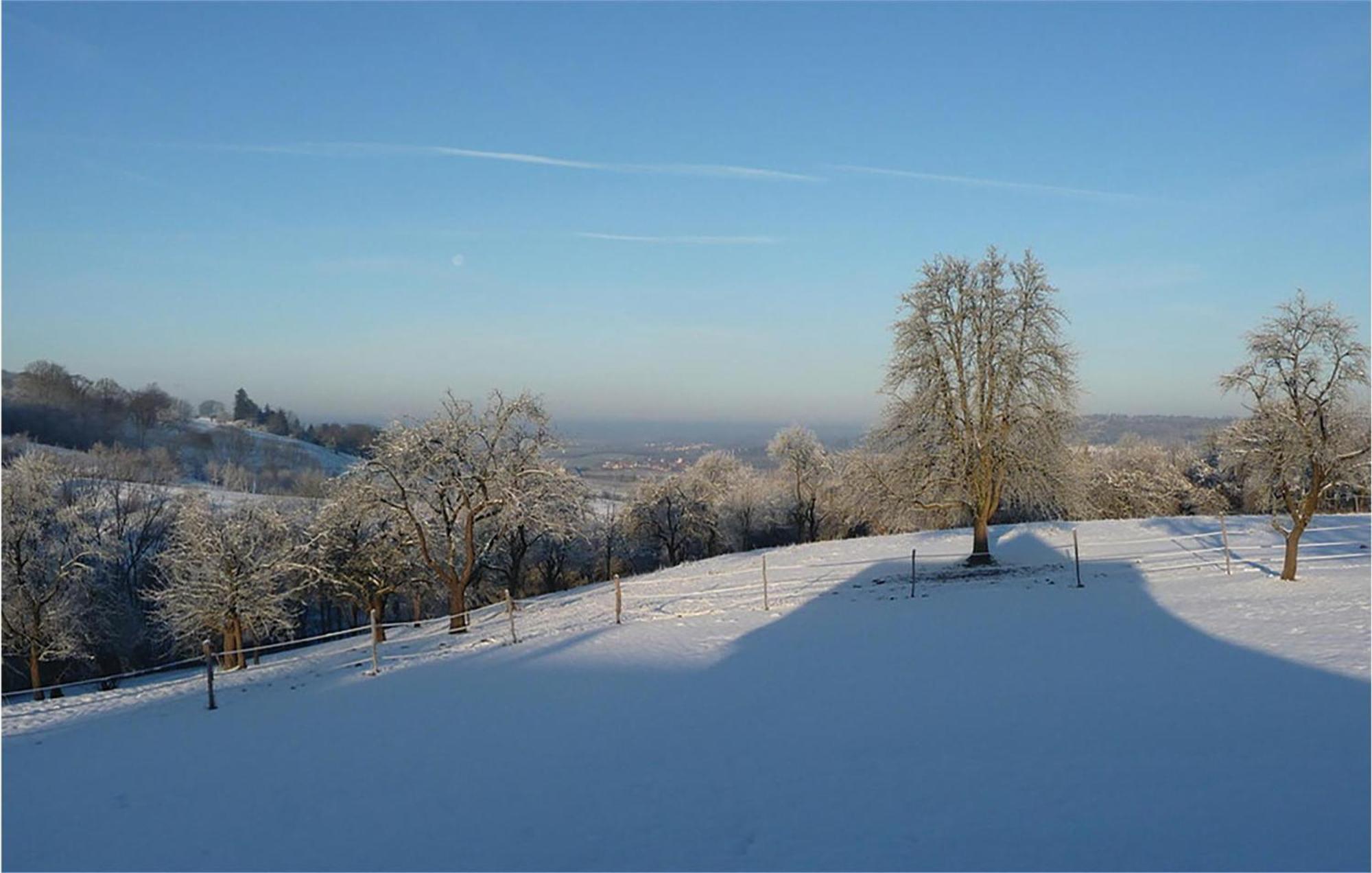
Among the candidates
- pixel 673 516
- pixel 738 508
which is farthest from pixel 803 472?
pixel 673 516

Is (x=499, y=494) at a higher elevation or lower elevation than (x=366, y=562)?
higher

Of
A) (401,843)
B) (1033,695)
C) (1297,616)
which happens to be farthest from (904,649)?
(401,843)

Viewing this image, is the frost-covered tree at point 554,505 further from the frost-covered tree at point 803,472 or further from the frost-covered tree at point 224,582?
the frost-covered tree at point 803,472

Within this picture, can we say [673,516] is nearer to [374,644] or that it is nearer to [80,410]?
[374,644]

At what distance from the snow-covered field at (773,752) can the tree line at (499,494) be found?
491cm

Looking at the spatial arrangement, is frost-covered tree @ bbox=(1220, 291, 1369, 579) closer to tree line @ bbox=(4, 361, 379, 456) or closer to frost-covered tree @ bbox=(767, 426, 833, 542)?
frost-covered tree @ bbox=(767, 426, 833, 542)

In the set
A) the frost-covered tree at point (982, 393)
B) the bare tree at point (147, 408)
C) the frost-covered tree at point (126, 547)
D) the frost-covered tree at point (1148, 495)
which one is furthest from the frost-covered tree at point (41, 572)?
the bare tree at point (147, 408)

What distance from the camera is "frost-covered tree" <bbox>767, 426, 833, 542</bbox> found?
196 ft

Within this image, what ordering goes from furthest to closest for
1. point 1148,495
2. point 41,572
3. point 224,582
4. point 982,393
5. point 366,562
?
1. point 1148,495
2. point 366,562
3. point 41,572
4. point 224,582
5. point 982,393

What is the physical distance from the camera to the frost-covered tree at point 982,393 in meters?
22.9

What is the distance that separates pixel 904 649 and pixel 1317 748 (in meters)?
6.86

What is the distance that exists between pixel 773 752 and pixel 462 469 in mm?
17749

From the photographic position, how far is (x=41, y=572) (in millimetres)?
30844

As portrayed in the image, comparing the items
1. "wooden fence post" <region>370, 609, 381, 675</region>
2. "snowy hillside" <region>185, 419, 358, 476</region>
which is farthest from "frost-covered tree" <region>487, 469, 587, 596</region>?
"snowy hillside" <region>185, 419, 358, 476</region>
